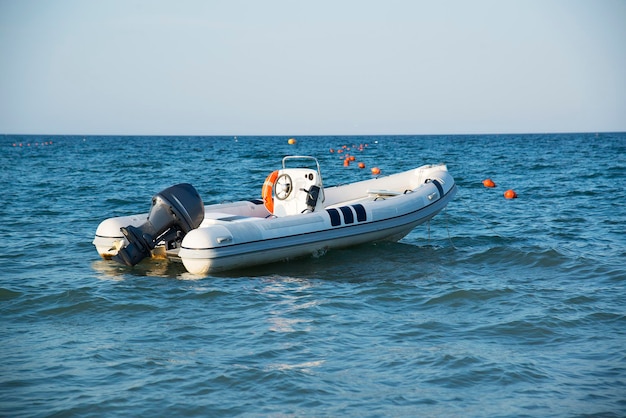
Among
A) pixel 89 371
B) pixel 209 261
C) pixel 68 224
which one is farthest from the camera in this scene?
pixel 68 224

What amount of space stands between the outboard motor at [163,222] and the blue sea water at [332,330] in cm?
32

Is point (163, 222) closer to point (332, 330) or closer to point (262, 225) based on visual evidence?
point (262, 225)

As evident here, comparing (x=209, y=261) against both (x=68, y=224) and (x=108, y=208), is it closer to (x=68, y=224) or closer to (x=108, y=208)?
(x=68, y=224)

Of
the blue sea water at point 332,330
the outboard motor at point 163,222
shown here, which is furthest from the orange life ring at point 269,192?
the outboard motor at point 163,222

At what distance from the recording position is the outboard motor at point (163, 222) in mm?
7898

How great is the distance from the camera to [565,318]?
21.0 ft

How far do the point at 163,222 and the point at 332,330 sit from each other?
9.45ft

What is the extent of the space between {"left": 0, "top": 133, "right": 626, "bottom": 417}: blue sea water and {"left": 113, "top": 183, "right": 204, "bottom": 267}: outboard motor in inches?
12.5

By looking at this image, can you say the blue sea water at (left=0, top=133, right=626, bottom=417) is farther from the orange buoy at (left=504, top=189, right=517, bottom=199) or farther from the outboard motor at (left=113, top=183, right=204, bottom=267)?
the orange buoy at (left=504, top=189, right=517, bottom=199)

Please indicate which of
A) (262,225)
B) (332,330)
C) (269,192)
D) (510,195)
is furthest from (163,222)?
(510,195)

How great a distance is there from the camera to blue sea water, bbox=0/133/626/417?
4594 millimetres

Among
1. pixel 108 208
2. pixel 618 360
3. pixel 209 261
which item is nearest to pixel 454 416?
pixel 618 360

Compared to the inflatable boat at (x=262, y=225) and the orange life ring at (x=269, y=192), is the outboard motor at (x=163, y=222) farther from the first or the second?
the orange life ring at (x=269, y=192)

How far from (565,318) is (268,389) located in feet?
10.2
